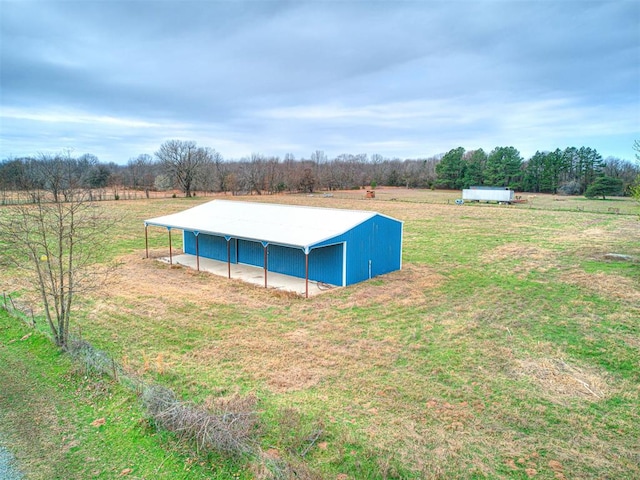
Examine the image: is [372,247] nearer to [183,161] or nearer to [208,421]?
[208,421]

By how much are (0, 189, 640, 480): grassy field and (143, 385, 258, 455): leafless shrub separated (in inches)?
10.9

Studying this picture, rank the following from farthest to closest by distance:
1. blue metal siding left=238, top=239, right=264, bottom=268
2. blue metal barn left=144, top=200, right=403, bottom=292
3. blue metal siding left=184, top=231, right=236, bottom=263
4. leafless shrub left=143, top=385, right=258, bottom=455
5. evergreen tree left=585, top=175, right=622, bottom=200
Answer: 1. evergreen tree left=585, top=175, right=622, bottom=200
2. blue metal siding left=184, top=231, right=236, bottom=263
3. blue metal siding left=238, top=239, right=264, bottom=268
4. blue metal barn left=144, top=200, right=403, bottom=292
5. leafless shrub left=143, top=385, right=258, bottom=455

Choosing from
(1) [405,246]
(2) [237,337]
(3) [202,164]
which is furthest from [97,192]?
(2) [237,337]

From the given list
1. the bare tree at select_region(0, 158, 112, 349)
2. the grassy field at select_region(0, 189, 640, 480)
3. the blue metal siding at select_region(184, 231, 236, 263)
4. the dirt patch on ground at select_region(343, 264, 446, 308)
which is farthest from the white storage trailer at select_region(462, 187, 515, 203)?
the bare tree at select_region(0, 158, 112, 349)

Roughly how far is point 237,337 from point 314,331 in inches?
79.9

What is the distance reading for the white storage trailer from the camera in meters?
52.3

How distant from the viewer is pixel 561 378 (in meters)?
8.48

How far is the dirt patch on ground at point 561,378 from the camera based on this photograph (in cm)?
788

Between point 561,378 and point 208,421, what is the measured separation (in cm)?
722

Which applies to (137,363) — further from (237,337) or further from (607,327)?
(607,327)

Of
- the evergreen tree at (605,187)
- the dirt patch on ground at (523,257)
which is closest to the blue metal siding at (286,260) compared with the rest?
the dirt patch on ground at (523,257)

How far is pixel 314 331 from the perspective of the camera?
10.8 metres

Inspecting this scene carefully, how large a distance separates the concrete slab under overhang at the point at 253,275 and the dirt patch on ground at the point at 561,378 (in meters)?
7.24

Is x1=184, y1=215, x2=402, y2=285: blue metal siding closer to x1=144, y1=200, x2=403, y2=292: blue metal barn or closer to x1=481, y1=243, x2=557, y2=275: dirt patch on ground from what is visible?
x1=144, y1=200, x2=403, y2=292: blue metal barn
